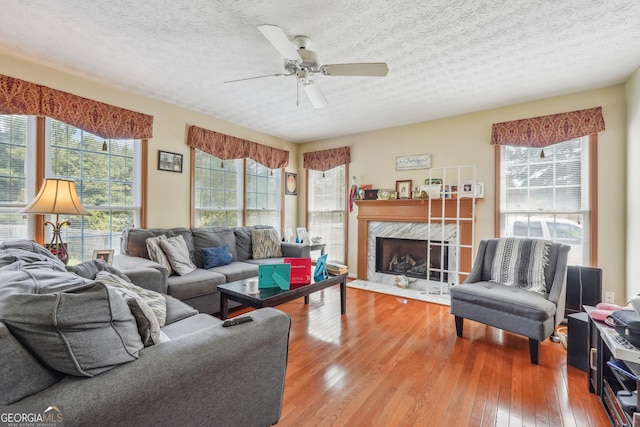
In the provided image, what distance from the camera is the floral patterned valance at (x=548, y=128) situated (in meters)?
3.22

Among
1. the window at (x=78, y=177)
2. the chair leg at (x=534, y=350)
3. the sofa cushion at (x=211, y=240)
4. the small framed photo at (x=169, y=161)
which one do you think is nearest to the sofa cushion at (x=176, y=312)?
the sofa cushion at (x=211, y=240)

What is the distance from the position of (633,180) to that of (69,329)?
14.4ft

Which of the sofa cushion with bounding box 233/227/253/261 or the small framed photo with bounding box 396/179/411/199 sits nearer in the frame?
the sofa cushion with bounding box 233/227/253/261

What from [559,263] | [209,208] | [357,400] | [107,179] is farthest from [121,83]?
[559,263]

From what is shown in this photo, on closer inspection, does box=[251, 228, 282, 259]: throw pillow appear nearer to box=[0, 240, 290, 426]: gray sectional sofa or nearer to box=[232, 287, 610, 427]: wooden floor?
box=[232, 287, 610, 427]: wooden floor

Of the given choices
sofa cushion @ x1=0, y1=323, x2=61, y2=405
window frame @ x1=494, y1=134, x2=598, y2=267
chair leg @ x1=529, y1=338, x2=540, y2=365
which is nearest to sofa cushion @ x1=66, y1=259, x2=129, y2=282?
sofa cushion @ x1=0, y1=323, x2=61, y2=405

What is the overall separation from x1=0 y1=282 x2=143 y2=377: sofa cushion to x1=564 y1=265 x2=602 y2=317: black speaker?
3.94 meters

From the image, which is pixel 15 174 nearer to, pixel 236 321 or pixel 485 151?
pixel 236 321

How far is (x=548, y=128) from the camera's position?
3445mm

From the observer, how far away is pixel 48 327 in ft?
2.89

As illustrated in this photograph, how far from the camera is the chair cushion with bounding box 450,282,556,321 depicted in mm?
2281

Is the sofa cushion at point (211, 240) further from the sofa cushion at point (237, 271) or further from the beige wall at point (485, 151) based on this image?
the beige wall at point (485, 151)

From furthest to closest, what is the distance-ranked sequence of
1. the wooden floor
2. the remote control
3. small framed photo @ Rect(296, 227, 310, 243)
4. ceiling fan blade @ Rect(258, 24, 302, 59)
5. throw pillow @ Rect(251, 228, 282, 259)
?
small framed photo @ Rect(296, 227, 310, 243) < throw pillow @ Rect(251, 228, 282, 259) < ceiling fan blade @ Rect(258, 24, 302, 59) < the wooden floor < the remote control

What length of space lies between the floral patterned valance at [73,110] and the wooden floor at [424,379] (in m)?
2.97
